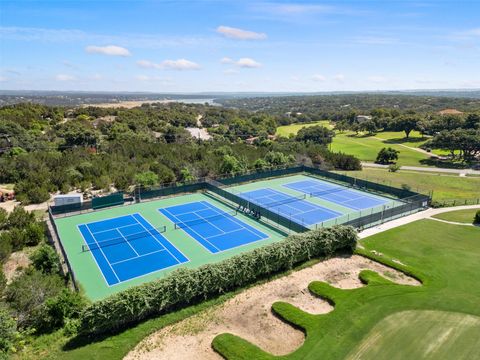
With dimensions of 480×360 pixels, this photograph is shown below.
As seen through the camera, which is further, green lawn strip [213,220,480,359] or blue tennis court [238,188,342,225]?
blue tennis court [238,188,342,225]

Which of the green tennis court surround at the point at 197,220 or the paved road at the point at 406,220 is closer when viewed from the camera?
the green tennis court surround at the point at 197,220

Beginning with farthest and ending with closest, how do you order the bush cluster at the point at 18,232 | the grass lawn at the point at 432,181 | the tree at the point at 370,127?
the tree at the point at 370,127 → the grass lawn at the point at 432,181 → the bush cluster at the point at 18,232

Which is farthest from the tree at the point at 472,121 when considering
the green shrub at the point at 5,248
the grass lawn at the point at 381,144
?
the green shrub at the point at 5,248

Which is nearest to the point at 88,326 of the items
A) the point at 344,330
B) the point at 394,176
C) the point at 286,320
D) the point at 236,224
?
the point at 286,320

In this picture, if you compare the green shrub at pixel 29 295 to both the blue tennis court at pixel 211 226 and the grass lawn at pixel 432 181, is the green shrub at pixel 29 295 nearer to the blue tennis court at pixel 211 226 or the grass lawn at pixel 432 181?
the blue tennis court at pixel 211 226

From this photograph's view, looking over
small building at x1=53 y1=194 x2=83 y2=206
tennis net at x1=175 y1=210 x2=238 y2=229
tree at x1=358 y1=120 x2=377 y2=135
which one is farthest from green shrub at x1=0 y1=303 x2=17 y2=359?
tree at x1=358 y1=120 x2=377 y2=135

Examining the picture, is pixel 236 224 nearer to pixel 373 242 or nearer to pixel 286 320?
pixel 373 242

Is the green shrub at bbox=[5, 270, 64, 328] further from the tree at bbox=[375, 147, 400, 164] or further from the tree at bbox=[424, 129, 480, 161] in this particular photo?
the tree at bbox=[424, 129, 480, 161]
